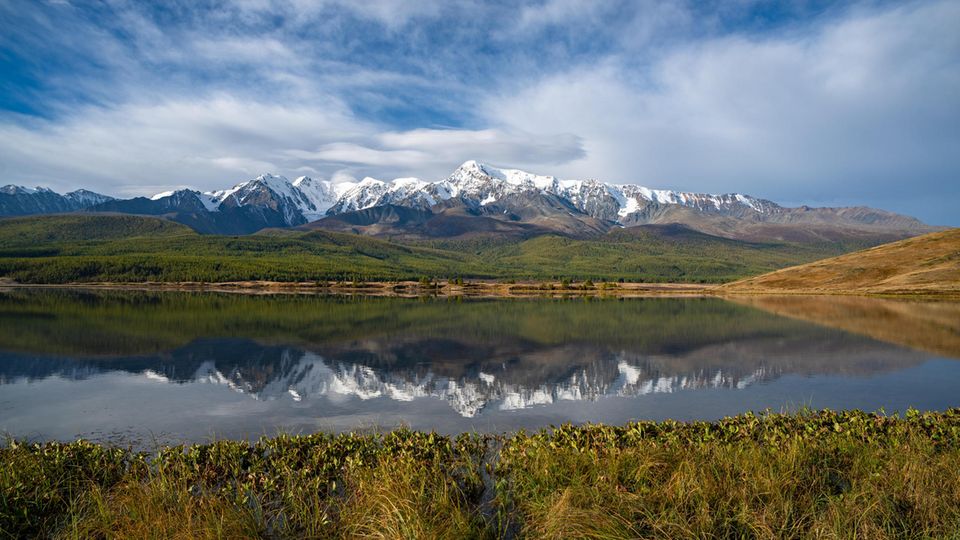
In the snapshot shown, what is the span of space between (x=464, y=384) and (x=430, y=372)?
5227 millimetres

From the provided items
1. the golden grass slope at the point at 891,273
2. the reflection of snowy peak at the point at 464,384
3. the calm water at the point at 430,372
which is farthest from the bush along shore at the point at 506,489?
the golden grass slope at the point at 891,273

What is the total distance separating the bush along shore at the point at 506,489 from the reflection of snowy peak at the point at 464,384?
13.2m

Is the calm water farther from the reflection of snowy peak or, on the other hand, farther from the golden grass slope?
the golden grass slope

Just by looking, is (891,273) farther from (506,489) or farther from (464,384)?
(506,489)

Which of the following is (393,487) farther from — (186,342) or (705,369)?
(186,342)

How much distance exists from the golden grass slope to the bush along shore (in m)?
161

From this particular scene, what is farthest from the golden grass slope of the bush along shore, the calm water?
the bush along shore

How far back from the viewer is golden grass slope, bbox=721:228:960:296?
15000 centimetres

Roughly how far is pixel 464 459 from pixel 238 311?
9027 cm

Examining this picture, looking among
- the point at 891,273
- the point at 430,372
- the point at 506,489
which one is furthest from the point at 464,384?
the point at 891,273

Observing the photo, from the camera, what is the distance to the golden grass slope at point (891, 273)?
150000 mm

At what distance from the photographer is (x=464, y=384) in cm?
3931

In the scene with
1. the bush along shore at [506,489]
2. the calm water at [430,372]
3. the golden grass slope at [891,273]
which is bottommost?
the calm water at [430,372]

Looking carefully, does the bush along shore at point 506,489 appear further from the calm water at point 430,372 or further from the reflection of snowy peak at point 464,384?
the reflection of snowy peak at point 464,384
